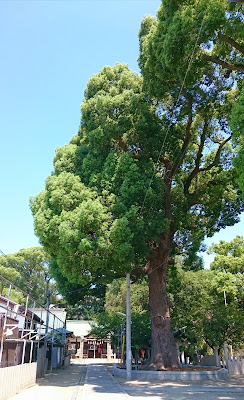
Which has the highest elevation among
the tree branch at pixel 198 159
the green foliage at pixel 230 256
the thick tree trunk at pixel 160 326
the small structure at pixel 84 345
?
the tree branch at pixel 198 159

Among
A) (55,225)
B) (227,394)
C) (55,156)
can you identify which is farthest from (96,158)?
(227,394)

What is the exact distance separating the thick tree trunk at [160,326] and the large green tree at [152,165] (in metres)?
0.04

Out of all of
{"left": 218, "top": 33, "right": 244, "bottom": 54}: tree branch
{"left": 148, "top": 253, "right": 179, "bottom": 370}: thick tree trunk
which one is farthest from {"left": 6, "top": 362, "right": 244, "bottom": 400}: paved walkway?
{"left": 218, "top": 33, "right": 244, "bottom": 54}: tree branch

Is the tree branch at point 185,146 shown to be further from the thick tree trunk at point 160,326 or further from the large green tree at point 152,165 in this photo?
the thick tree trunk at point 160,326

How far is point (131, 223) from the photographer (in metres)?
12.0

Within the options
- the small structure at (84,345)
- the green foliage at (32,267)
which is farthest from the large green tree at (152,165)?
the small structure at (84,345)

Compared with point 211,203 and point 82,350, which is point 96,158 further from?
point 82,350

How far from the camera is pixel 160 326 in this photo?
14.1m

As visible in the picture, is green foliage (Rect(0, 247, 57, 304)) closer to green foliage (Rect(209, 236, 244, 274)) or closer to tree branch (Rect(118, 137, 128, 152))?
green foliage (Rect(209, 236, 244, 274))

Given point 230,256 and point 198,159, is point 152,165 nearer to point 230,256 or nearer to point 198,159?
point 198,159

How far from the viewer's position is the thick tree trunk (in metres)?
13.7

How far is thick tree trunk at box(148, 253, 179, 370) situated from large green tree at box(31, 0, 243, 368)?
4 centimetres

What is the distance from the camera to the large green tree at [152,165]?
970 cm

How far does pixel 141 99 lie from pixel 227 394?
11.2 m
